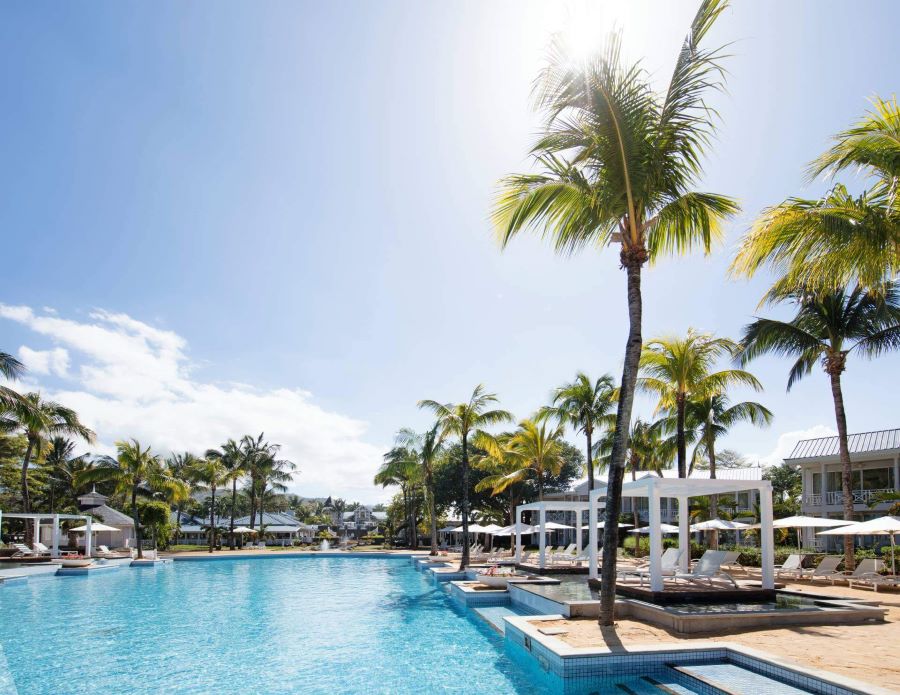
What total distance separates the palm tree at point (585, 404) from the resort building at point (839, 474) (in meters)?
11.7

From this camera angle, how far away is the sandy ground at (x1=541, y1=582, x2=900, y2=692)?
704 cm

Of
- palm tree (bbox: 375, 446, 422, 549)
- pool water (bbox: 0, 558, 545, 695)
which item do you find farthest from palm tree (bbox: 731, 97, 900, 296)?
palm tree (bbox: 375, 446, 422, 549)

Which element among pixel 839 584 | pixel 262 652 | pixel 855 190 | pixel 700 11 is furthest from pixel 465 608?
pixel 700 11

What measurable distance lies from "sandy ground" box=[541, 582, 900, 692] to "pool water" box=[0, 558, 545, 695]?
1240 mm

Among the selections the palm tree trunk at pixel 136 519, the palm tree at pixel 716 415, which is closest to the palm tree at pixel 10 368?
the palm tree trunk at pixel 136 519

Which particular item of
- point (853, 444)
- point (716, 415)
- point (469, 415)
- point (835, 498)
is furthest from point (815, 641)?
point (835, 498)

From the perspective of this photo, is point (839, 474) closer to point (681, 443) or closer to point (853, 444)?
point (853, 444)

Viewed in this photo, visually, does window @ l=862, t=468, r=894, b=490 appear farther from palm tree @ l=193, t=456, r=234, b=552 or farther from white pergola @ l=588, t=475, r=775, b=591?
palm tree @ l=193, t=456, r=234, b=552

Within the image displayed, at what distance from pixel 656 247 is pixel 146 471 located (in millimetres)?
27972

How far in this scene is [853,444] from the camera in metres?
28.1

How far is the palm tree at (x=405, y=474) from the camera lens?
34.6 meters

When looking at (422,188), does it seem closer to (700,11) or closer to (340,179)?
(340,179)

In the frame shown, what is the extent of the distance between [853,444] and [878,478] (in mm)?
2344

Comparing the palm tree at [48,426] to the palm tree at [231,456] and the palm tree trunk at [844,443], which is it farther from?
the palm tree trunk at [844,443]
